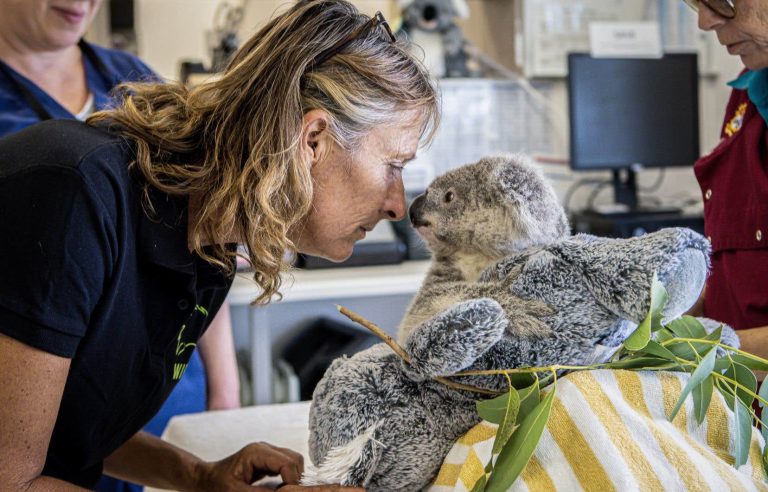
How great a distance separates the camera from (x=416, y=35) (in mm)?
2590

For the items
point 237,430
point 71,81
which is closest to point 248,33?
point 71,81

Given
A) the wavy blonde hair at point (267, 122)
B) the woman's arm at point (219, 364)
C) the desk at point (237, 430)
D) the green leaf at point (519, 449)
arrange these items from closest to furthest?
the green leaf at point (519, 449), the wavy blonde hair at point (267, 122), the desk at point (237, 430), the woman's arm at point (219, 364)

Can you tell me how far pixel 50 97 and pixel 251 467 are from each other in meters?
0.80

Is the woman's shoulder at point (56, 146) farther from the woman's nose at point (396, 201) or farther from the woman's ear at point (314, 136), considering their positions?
the woman's nose at point (396, 201)

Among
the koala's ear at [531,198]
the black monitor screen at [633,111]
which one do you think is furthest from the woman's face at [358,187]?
the black monitor screen at [633,111]

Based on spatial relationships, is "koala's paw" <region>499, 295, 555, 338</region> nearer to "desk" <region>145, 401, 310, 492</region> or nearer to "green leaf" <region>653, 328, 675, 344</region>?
"green leaf" <region>653, 328, 675, 344</region>

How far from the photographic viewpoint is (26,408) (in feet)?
2.43

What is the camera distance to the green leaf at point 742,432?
2.21ft

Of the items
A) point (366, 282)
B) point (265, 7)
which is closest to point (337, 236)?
point (366, 282)

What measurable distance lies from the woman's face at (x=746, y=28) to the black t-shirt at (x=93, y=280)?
0.70 m

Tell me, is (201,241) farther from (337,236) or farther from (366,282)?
(366,282)

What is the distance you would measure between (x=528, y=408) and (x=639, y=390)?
0.10 meters

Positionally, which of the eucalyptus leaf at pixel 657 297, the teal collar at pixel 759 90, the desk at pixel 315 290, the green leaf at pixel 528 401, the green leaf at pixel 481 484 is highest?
the teal collar at pixel 759 90

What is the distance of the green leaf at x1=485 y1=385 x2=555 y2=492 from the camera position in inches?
25.5
